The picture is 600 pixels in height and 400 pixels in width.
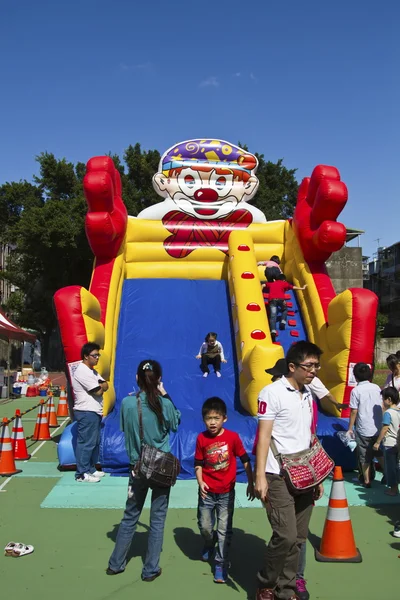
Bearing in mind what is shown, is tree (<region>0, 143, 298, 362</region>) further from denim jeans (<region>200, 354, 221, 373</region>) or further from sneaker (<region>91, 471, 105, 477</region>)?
sneaker (<region>91, 471, 105, 477</region>)

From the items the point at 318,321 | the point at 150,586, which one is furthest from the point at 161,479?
the point at 318,321

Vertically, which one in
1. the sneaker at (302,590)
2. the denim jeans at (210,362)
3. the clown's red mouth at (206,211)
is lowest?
the sneaker at (302,590)

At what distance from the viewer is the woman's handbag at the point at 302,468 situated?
108 inches

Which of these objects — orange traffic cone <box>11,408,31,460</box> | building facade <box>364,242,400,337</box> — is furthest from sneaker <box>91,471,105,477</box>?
building facade <box>364,242,400,337</box>

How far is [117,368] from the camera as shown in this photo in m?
7.09

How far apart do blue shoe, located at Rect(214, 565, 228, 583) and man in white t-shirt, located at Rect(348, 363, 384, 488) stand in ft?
7.85

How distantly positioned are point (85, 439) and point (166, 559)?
6.51 feet

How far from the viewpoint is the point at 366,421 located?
16.9ft

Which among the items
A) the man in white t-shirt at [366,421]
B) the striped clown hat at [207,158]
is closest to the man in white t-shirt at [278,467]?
the man in white t-shirt at [366,421]

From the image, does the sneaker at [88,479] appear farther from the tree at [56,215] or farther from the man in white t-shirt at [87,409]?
the tree at [56,215]

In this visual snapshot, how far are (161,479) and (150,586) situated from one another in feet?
1.90

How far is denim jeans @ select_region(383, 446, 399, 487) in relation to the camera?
4910 mm

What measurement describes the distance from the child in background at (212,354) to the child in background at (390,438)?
8.14 feet

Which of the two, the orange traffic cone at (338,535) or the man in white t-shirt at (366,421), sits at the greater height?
the man in white t-shirt at (366,421)
